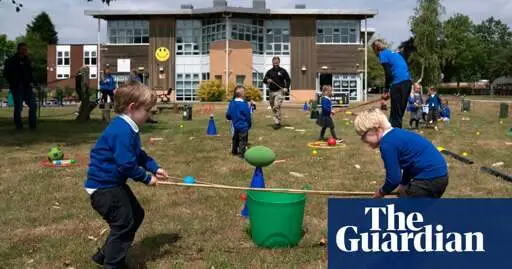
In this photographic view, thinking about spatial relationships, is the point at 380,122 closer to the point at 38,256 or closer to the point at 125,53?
the point at 38,256

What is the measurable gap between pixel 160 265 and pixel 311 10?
135 ft

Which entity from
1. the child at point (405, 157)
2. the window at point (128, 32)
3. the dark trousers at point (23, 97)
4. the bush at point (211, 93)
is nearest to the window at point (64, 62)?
the window at point (128, 32)

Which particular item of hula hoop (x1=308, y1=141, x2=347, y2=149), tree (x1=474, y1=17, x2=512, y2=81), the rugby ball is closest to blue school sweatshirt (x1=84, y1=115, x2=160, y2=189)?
the rugby ball

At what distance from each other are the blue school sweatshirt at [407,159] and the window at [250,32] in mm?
39848

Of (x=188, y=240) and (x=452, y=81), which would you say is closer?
(x=188, y=240)

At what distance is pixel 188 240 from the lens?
5141 mm

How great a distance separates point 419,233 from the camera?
3.69 m

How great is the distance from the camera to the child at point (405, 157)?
4.21 meters

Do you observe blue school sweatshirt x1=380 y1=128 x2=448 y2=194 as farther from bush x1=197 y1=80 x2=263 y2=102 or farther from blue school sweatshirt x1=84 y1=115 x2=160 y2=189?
bush x1=197 y1=80 x2=263 y2=102

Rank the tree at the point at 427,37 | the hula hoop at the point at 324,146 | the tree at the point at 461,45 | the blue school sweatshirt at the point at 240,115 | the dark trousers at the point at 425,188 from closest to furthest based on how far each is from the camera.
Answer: the dark trousers at the point at 425,188 < the blue school sweatshirt at the point at 240,115 < the hula hoop at the point at 324,146 < the tree at the point at 427,37 < the tree at the point at 461,45

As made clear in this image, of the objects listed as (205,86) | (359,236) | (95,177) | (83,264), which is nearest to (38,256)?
(83,264)

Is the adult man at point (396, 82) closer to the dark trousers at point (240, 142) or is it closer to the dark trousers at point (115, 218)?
the dark trousers at point (240, 142)

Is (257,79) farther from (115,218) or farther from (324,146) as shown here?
(115,218)

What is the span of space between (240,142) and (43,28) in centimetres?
9904
